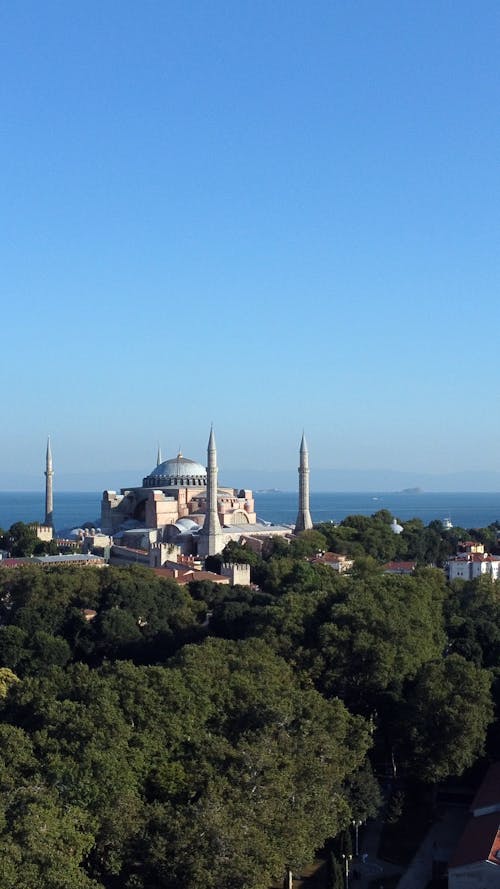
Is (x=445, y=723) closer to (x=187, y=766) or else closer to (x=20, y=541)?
(x=187, y=766)

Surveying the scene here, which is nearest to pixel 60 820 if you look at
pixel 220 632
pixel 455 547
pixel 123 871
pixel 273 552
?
pixel 123 871

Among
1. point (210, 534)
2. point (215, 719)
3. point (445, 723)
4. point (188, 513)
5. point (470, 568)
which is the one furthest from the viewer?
point (188, 513)

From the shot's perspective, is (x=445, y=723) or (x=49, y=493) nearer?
(x=445, y=723)

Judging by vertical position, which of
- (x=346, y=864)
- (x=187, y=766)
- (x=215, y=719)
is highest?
(x=215, y=719)

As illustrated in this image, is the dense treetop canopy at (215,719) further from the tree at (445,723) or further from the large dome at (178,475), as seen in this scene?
the large dome at (178,475)

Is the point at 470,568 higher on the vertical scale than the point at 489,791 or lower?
higher

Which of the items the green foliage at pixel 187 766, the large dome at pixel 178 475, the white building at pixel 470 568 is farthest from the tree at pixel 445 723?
the large dome at pixel 178 475

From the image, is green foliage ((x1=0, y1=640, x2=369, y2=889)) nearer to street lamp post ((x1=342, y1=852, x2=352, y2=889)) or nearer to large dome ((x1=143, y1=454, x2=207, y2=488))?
street lamp post ((x1=342, y1=852, x2=352, y2=889))

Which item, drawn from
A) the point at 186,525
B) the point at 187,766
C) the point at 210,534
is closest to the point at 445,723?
the point at 187,766
